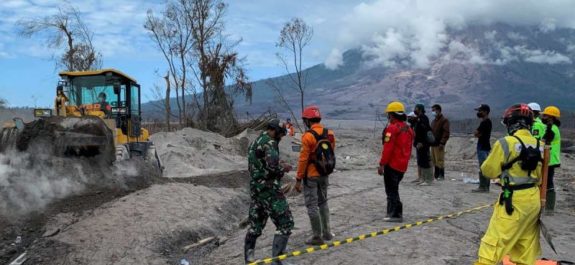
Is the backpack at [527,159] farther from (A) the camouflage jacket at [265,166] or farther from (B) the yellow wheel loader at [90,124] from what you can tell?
(B) the yellow wheel loader at [90,124]

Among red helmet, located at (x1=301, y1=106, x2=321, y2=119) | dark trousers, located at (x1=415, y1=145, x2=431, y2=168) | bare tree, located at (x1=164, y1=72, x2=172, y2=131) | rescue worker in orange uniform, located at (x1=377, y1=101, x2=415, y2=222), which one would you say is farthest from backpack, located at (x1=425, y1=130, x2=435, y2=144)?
bare tree, located at (x1=164, y1=72, x2=172, y2=131)

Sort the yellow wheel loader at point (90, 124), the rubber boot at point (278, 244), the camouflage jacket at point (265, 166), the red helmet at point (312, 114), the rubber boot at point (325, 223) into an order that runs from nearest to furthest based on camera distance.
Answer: the camouflage jacket at point (265, 166)
the rubber boot at point (278, 244)
the red helmet at point (312, 114)
the rubber boot at point (325, 223)
the yellow wheel loader at point (90, 124)

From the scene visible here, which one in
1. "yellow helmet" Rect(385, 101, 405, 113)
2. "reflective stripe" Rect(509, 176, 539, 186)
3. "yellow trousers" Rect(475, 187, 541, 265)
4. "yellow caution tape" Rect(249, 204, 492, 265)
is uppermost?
"yellow helmet" Rect(385, 101, 405, 113)

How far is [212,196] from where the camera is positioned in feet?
36.1

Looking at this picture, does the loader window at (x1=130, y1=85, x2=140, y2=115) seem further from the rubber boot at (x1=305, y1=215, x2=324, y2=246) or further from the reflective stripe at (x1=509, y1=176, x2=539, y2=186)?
the reflective stripe at (x1=509, y1=176, x2=539, y2=186)

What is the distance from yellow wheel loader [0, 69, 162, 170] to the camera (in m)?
10.3

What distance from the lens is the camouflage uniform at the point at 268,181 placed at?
616cm

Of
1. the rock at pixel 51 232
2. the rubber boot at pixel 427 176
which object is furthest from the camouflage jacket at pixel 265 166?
the rubber boot at pixel 427 176

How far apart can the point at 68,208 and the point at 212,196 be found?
285 cm

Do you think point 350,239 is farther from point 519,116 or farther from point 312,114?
point 519,116

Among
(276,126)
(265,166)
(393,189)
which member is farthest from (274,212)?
(393,189)

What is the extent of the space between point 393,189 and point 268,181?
3.13 meters

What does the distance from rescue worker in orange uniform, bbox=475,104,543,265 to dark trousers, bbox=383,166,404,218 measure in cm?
328

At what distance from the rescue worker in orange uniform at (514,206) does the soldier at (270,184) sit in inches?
82.1
